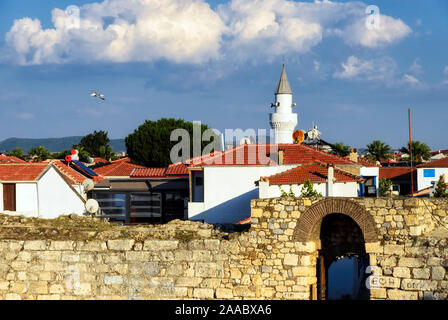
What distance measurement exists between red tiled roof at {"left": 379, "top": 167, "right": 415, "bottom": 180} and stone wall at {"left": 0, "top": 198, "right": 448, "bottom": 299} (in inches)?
1690

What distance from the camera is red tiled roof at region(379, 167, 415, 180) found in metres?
56.6

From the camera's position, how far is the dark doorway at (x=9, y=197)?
30.9 meters

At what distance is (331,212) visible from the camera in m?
13.8

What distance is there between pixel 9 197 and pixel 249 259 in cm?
1979

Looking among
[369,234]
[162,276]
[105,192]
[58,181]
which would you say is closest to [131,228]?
[162,276]

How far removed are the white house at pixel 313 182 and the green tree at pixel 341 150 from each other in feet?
126

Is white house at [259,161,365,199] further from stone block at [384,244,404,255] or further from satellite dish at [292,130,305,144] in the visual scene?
stone block at [384,244,404,255]

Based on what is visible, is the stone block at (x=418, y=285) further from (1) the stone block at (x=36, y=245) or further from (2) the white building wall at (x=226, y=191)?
(2) the white building wall at (x=226, y=191)

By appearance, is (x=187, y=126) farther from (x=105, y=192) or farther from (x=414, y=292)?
(x=414, y=292)

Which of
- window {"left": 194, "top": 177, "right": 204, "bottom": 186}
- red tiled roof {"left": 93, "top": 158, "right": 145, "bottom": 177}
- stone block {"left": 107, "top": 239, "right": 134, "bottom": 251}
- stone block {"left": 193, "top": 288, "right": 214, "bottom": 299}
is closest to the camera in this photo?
stone block {"left": 193, "top": 288, "right": 214, "bottom": 299}

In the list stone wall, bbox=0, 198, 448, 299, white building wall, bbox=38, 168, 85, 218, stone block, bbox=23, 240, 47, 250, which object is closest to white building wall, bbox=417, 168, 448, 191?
white building wall, bbox=38, 168, 85, 218

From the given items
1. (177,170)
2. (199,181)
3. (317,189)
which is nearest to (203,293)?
(317,189)

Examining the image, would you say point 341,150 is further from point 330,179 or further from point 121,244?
point 121,244

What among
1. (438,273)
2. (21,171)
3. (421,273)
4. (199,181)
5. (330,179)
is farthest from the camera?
(199,181)
